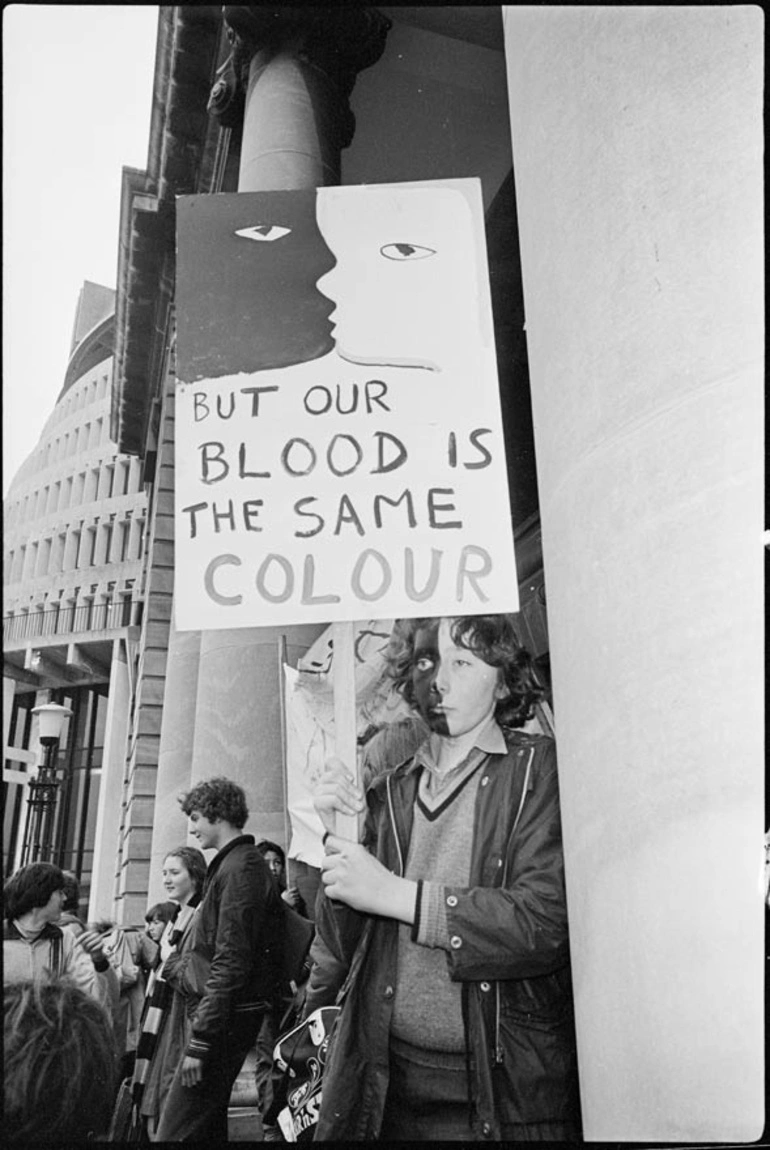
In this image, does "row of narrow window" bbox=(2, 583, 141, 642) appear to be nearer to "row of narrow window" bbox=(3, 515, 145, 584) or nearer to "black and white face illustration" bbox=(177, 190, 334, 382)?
"row of narrow window" bbox=(3, 515, 145, 584)

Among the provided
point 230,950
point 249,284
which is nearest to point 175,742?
point 230,950

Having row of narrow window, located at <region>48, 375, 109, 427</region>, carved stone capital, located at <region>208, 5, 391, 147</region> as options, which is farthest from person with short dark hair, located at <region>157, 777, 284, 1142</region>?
carved stone capital, located at <region>208, 5, 391, 147</region>

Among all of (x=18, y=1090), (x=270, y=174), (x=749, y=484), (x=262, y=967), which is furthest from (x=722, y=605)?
(x=270, y=174)

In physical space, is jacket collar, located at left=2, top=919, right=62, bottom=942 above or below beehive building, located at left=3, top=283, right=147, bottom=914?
below

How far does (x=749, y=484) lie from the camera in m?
2.29

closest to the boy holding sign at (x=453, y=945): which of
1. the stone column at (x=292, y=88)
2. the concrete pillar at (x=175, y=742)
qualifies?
the concrete pillar at (x=175, y=742)

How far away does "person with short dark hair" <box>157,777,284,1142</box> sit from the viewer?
3.18 meters

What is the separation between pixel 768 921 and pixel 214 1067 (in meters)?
1.56

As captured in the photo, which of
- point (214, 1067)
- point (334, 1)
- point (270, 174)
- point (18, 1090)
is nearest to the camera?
point (18, 1090)

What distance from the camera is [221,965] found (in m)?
3.35

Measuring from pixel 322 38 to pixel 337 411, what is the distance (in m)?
3.01

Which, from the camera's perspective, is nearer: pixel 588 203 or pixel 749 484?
pixel 749 484

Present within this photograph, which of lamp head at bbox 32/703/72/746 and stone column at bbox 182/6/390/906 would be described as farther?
stone column at bbox 182/6/390/906

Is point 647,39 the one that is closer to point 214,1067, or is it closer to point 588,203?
point 588,203
